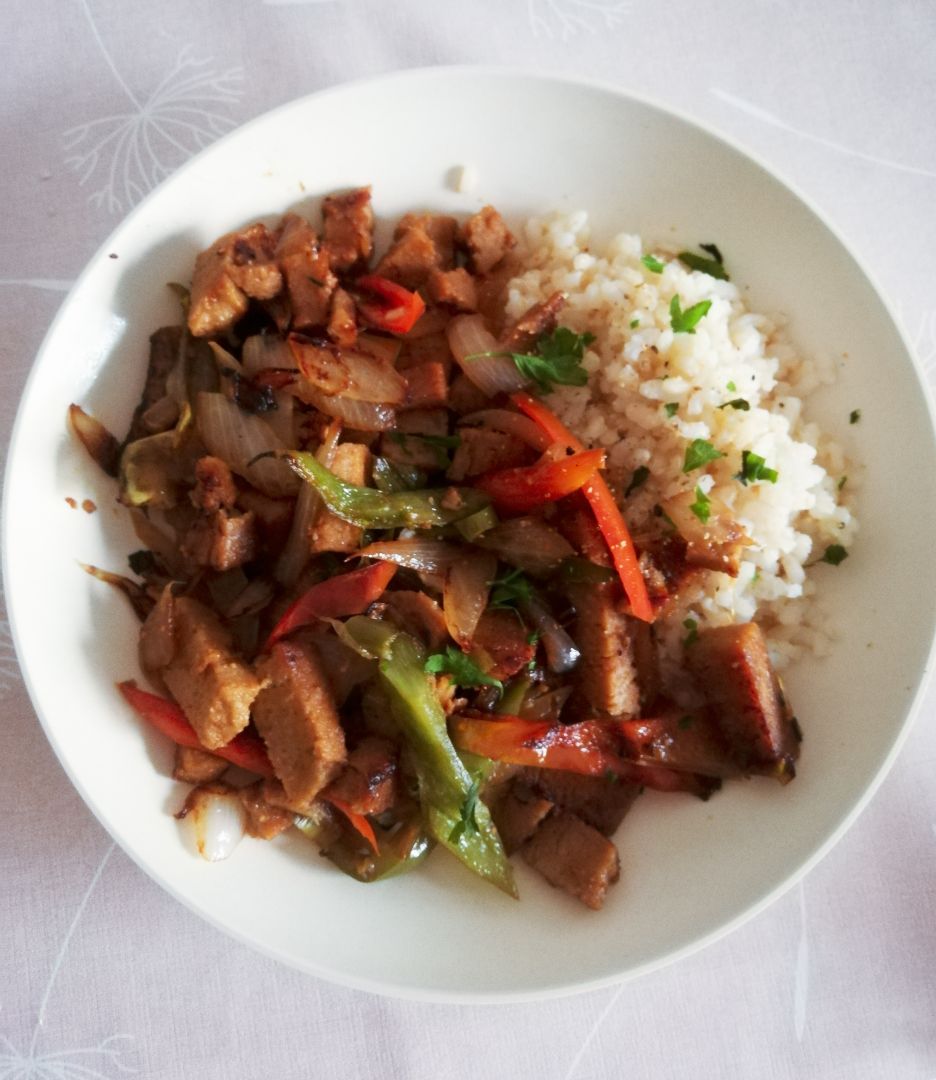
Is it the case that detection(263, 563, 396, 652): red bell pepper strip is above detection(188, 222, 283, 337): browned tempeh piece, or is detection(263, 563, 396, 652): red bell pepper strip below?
below

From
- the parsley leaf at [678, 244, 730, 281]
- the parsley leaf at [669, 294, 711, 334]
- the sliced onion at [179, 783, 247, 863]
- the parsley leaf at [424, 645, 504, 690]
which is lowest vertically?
the sliced onion at [179, 783, 247, 863]

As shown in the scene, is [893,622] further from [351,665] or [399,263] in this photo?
[399,263]

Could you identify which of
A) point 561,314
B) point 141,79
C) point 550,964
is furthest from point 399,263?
point 550,964

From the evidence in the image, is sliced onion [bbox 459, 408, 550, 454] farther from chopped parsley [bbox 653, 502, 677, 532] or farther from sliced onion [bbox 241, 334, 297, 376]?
sliced onion [bbox 241, 334, 297, 376]

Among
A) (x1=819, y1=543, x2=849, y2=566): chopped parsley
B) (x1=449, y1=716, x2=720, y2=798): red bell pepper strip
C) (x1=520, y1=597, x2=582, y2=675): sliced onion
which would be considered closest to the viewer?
(x1=449, y1=716, x2=720, y2=798): red bell pepper strip

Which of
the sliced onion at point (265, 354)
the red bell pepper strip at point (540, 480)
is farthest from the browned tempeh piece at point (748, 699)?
the sliced onion at point (265, 354)

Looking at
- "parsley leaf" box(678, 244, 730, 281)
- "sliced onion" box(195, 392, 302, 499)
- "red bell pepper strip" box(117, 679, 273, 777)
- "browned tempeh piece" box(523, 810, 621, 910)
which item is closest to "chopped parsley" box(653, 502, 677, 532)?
"parsley leaf" box(678, 244, 730, 281)

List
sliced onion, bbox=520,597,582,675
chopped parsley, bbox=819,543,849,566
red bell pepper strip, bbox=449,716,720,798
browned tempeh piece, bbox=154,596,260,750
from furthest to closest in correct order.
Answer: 1. chopped parsley, bbox=819,543,849,566
2. sliced onion, bbox=520,597,582,675
3. red bell pepper strip, bbox=449,716,720,798
4. browned tempeh piece, bbox=154,596,260,750
